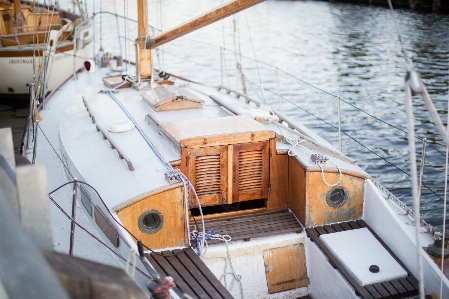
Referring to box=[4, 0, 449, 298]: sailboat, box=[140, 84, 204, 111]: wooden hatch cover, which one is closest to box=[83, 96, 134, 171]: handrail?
box=[4, 0, 449, 298]: sailboat

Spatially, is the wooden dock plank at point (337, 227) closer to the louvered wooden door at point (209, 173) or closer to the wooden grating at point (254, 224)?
the wooden grating at point (254, 224)

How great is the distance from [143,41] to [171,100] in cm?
170

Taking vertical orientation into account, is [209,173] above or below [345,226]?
above

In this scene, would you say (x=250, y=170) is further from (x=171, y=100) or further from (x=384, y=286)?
(x=171, y=100)

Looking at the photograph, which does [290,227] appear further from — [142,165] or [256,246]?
[142,165]

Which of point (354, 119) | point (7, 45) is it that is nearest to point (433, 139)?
point (354, 119)

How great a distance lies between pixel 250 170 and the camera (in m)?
6.78

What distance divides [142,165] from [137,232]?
0.98 metres

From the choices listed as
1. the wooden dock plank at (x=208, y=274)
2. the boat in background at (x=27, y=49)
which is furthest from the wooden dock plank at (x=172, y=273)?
the boat in background at (x=27, y=49)

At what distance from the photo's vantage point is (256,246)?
6.40 m

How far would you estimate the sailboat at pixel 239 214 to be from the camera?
5.79 metres

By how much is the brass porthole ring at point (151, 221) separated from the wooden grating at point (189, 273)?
0.91 feet

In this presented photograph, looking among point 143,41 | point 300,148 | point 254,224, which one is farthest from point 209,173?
point 143,41

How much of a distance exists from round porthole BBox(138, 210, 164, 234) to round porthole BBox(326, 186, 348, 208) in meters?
2.11
